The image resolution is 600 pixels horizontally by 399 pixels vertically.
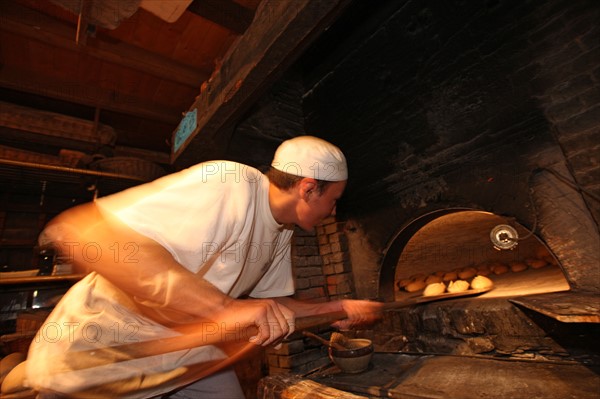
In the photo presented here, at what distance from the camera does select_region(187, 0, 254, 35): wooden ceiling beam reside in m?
2.09

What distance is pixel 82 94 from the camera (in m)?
3.13

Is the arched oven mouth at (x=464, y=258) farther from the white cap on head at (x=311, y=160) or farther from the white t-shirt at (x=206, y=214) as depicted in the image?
the white t-shirt at (x=206, y=214)

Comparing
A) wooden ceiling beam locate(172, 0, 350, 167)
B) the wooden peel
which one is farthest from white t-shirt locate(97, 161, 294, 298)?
wooden ceiling beam locate(172, 0, 350, 167)

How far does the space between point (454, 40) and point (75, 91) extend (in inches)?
154

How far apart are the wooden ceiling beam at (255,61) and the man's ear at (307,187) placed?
0.83 meters

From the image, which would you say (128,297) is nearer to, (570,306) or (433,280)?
(570,306)

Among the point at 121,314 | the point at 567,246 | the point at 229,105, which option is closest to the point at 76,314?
the point at 121,314

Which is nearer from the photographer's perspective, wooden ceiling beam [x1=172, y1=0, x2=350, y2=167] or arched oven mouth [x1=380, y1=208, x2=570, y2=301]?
wooden ceiling beam [x1=172, y1=0, x2=350, y2=167]

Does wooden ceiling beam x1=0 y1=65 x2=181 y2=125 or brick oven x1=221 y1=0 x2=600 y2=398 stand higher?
wooden ceiling beam x1=0 y1=65 x2=181 y2=125

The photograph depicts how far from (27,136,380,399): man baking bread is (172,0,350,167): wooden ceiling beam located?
2.22ft

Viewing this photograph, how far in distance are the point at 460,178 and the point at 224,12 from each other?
231cm

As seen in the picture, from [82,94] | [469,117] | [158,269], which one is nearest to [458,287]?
[469,117]

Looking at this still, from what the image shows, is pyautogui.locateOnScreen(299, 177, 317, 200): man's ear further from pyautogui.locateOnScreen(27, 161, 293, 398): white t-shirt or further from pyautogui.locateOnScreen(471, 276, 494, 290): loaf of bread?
pyautogui.locateOnScreen(471, 276, 494, 290): loaf of bread

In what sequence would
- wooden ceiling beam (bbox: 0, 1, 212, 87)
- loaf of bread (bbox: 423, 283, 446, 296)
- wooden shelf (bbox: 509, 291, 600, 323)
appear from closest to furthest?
wooden shelf (bbox: 509, 291, 600, 323) < wooden ceiling beam (bbox: 0, 1, 212, 87) < loaf of bread (bbox: 423, 283, 446, 296)
